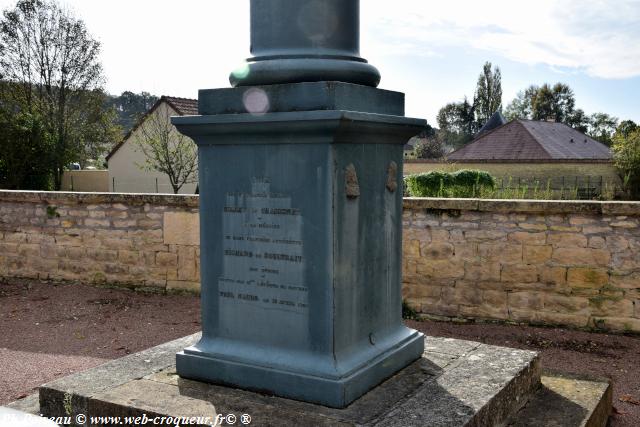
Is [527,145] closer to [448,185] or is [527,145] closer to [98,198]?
[448,185]

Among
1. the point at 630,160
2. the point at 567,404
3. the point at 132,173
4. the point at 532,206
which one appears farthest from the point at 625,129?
the point at 567,404

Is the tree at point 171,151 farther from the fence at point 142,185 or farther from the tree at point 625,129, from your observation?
the tree at point 625,129

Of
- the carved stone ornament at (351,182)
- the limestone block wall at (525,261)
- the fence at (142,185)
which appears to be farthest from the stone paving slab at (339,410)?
the fence at (142,185)

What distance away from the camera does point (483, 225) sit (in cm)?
655

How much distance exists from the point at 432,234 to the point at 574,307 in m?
1.59

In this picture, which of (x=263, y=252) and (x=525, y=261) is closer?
(x=263, y=252)

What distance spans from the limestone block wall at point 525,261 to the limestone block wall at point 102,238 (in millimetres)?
2846

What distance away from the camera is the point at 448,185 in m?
12.5

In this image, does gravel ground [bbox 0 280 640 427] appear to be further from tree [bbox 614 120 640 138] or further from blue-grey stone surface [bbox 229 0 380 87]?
tree [bbox 614 120 640 138]

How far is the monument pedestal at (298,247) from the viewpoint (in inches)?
122

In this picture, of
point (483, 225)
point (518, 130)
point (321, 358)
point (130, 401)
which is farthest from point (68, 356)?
point (518, 130)

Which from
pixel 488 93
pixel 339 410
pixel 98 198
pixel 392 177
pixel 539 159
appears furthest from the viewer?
pixel 488 93

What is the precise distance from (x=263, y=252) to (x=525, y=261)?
394cm

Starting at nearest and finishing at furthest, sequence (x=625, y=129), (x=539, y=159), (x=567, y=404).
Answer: (x=567, y=404), (x=539, y=159), (x=625, y=129)
